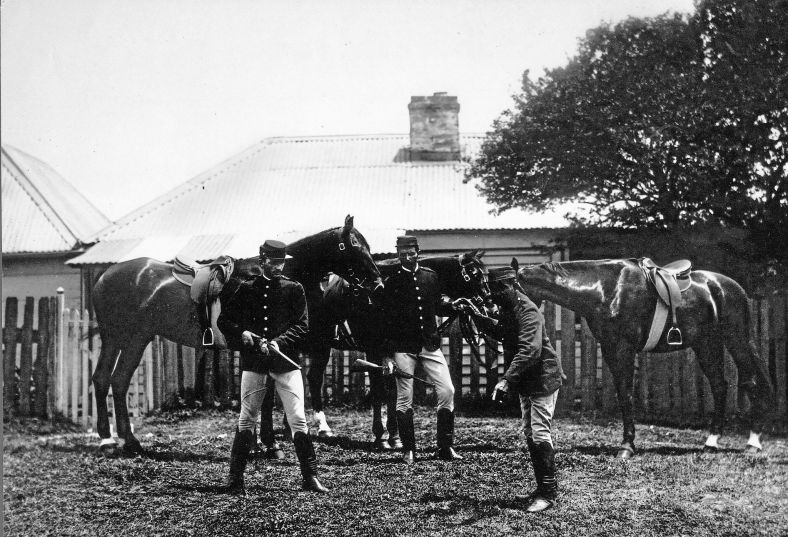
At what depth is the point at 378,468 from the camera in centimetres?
626

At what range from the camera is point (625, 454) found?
6375 mm

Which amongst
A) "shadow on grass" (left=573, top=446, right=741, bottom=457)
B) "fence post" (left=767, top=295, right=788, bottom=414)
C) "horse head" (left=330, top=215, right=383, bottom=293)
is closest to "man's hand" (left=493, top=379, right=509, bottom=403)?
"horse head" (left=330, top=215, right=383, bottom=293)

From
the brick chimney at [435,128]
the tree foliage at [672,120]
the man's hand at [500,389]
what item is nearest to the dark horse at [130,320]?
the brick chimney at [435,128]

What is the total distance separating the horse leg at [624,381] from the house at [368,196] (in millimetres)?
1243

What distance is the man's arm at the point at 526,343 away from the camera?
5062 mm

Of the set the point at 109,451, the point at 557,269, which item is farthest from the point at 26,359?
the point at 557,269

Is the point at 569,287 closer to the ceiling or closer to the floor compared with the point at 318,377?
closer to the ceiling

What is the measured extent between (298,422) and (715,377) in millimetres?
4273

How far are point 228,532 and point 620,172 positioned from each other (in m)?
4.40

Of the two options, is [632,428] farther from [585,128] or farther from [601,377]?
[585,128]

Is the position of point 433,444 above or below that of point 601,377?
below

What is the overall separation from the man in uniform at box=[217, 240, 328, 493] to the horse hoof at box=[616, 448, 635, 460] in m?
2.73

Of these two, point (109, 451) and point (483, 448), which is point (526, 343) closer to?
point (483, 448)

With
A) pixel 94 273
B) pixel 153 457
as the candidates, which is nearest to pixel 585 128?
pixel 153 457
